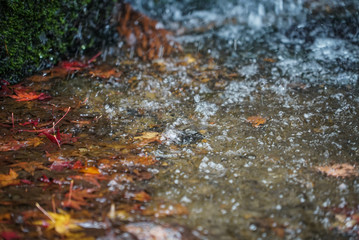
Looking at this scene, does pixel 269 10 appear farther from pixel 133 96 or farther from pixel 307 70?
pixel 133 96

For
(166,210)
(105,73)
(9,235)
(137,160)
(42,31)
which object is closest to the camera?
(9,235)

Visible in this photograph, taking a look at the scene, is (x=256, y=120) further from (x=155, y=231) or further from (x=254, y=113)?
(x=155, y=231)

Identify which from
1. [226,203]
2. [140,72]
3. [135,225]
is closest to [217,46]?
[140,72]

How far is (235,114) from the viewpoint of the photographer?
2836mm

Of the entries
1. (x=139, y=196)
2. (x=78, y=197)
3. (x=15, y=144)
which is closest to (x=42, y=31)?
(x=15, y=144)

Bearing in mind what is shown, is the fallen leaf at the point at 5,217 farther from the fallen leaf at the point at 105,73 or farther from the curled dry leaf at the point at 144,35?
the curled dry leaf at the point at 144,35

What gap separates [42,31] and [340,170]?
9.85 feet

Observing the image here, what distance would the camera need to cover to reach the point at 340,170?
84.0 inches

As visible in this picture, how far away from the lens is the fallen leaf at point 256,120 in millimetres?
2670

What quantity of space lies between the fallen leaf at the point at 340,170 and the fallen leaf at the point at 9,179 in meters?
1.96

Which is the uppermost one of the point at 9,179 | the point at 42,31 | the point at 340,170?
the point at 42,31

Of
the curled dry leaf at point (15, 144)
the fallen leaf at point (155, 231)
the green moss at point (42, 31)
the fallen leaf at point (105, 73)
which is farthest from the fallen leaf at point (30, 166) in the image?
the fallen leaf at point (105, 73)

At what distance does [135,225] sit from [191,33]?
3451 millimetres

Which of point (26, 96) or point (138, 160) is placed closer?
point (138, 160)
